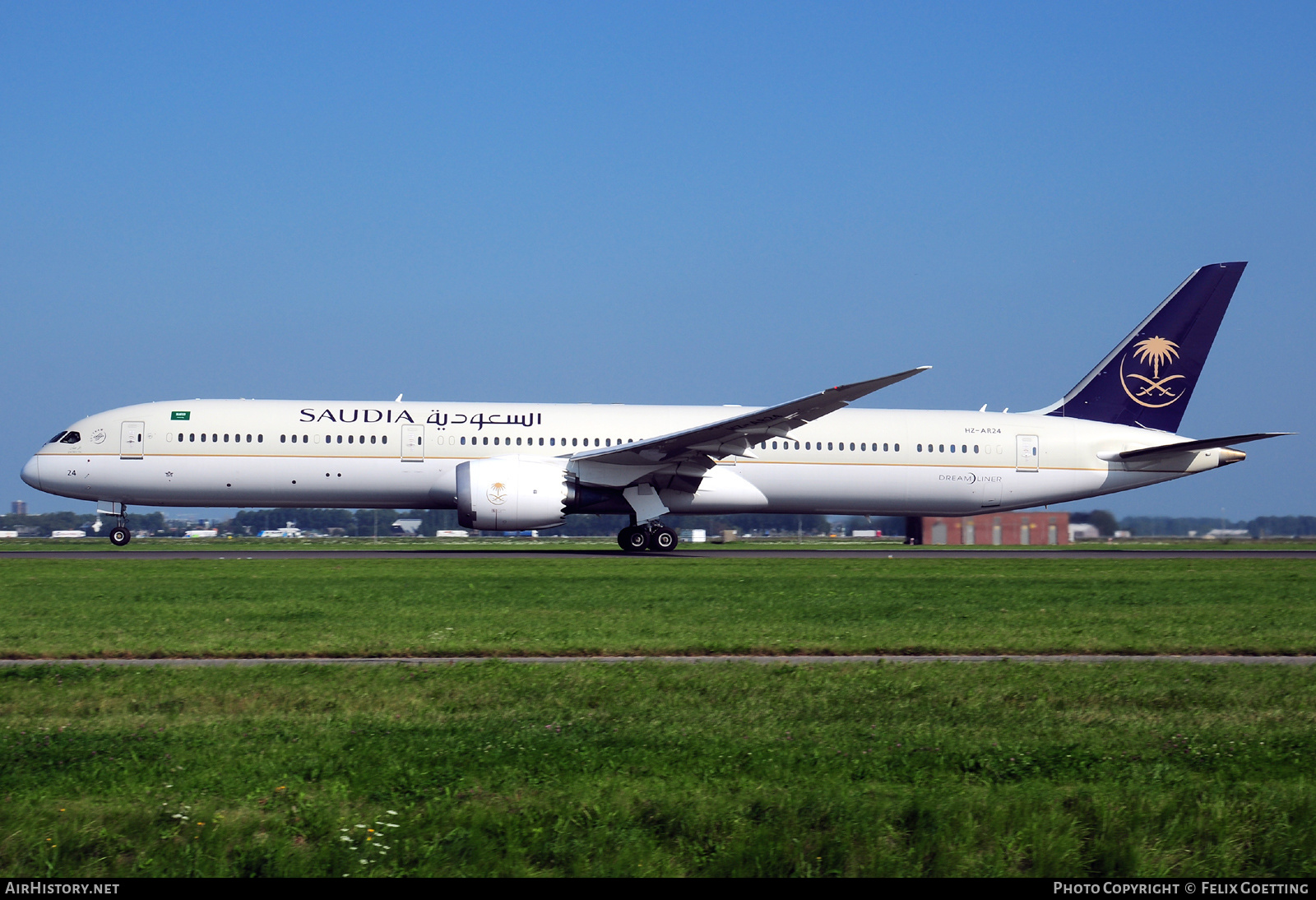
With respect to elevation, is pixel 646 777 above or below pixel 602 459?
below

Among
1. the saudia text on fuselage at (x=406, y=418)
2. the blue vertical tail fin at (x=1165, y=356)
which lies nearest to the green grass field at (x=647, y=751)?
the saudia text on fuselage at (x=406, y=418)

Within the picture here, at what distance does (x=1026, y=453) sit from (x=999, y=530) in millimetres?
29097

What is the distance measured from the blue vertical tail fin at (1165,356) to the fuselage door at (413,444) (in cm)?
2006

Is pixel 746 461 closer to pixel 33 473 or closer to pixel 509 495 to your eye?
pixel 509 495

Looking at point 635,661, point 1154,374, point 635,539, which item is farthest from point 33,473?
point 1154,374

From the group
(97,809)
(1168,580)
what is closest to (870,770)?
(97,809)

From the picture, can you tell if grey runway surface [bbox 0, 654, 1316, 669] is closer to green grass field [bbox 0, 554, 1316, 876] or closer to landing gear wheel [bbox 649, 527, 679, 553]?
green grass field [bbox 0, 554, 1316, 876]

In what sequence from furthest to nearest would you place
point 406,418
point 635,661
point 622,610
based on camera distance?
point 406,418, point 622,610, point 635,661

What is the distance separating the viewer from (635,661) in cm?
1057

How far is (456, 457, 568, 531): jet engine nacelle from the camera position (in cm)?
2680

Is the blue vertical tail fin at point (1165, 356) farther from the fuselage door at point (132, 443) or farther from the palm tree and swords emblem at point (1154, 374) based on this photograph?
the fuselage door at point (132, 443)

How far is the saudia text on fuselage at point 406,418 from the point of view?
28.8m

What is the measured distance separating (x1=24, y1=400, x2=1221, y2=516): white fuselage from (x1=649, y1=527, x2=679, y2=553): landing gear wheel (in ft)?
2.89

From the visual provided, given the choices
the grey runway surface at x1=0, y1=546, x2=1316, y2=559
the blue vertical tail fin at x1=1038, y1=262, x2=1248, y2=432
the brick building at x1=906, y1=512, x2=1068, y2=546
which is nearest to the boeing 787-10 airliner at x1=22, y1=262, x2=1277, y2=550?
the blue vertical tail fin at x1=1038, y1=262, x2=1248, y2=432
